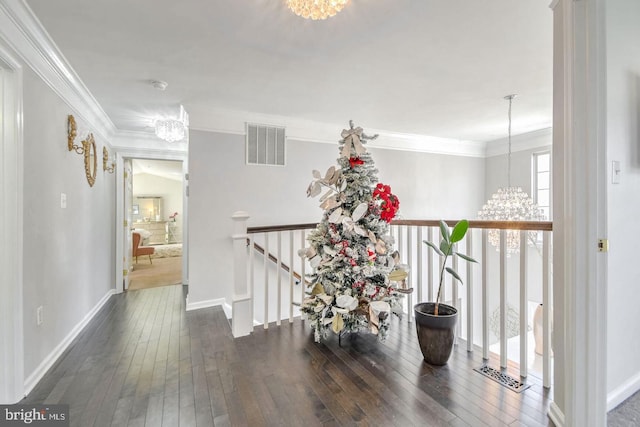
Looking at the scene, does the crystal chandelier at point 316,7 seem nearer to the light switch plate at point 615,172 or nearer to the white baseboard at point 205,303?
the light switch plate at point 615,172

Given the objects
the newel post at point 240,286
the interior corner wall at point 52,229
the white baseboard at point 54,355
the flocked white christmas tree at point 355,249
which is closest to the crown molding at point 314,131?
the interior corner wall at point 52,229

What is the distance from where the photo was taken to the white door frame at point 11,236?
168 cm

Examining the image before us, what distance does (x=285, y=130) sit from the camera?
399cm

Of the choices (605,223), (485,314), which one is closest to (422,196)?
(485,314)

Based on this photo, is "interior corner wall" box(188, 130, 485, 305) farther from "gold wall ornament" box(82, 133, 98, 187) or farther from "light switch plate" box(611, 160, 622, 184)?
"light switch plate" box(611, 160, 622, 184)

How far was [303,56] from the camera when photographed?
2.36 metres

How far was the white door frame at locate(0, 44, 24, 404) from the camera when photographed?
168 cm

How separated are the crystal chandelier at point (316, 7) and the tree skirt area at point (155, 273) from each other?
462 centimetres

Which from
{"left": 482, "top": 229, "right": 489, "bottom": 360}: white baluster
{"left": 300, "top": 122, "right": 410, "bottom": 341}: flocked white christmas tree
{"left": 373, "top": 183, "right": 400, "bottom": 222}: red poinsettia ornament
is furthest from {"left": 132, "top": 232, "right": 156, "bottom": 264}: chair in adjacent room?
{"left": 482, "top": 229, "right": 489, "bottom": 360}: white baluster

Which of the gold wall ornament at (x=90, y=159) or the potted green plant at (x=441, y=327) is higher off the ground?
the gold wall ornament at (x=90, y=159)

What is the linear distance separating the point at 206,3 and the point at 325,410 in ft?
8.37

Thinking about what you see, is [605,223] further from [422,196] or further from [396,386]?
[422,196]

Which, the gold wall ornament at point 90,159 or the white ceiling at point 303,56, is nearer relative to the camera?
the white ceiling at point 303,56

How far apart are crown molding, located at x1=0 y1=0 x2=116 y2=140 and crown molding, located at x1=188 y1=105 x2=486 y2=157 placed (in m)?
1.06
